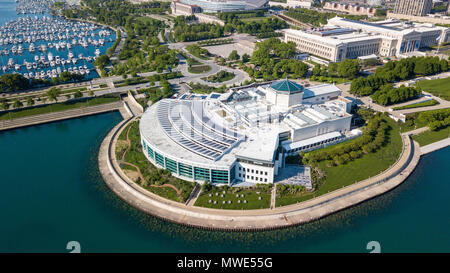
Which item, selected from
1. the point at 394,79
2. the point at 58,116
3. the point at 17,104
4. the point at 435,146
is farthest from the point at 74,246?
the point at 394,79

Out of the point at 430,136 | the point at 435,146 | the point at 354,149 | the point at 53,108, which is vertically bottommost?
the point at 435,146

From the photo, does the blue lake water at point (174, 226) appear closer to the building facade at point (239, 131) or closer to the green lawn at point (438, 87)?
the building facade at point (239, 131)

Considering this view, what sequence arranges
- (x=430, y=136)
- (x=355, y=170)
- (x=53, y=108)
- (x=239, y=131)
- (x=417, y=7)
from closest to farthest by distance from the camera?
1. (x=355, y=170)
2. (x=239, y=131)
3. (x=430, y=136)
4. (x=53, y=108)
5. (x=417, y=7)

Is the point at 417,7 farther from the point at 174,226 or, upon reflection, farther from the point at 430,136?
the point at 174,226

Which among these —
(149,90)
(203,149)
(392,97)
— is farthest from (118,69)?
(392,97)

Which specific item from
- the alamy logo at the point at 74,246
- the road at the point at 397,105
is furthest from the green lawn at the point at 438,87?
the alamy logo at the point at 74,246

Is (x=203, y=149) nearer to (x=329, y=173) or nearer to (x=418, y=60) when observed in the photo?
(x=329, y=173)
